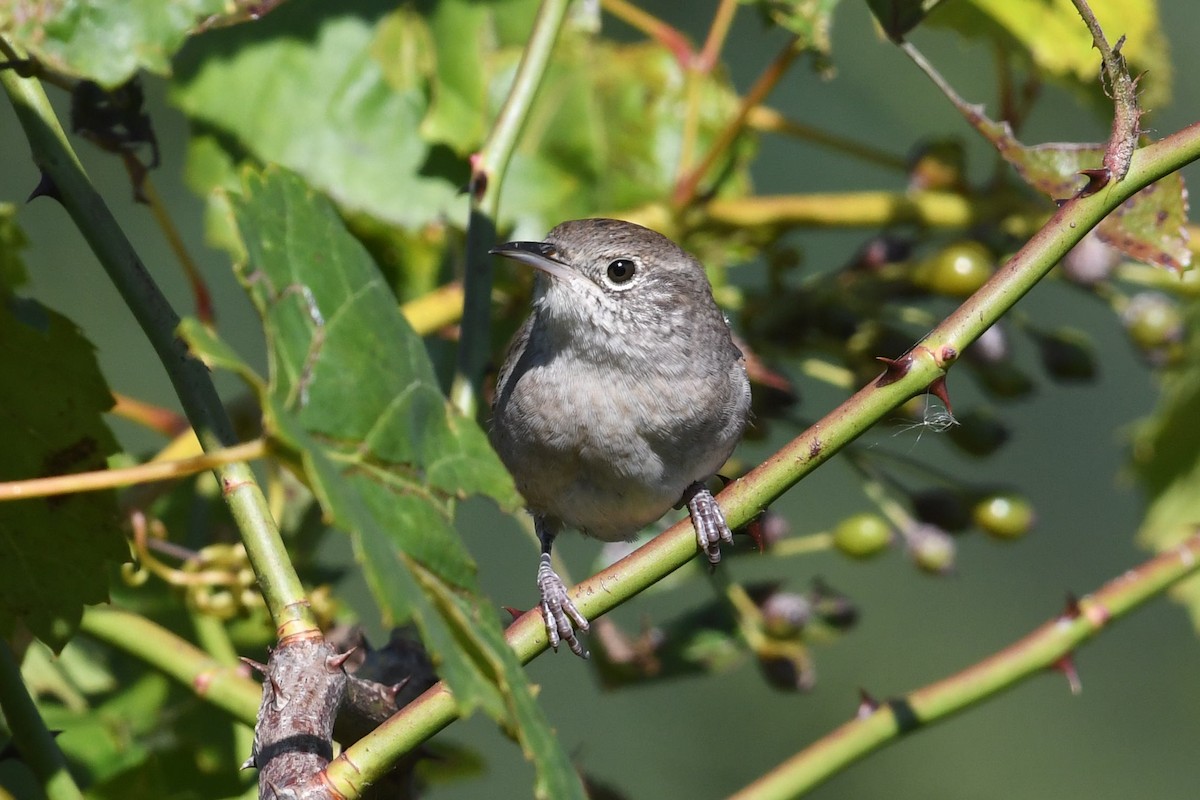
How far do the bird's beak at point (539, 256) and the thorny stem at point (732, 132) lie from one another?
1.21ft

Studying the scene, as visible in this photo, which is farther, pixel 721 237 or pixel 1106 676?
pixel 1106 676

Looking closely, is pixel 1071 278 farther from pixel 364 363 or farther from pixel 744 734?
pixel 744 734

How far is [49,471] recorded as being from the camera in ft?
8.02

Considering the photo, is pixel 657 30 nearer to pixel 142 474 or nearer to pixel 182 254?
pixel 182 254

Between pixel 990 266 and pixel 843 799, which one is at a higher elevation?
pixel 843 799

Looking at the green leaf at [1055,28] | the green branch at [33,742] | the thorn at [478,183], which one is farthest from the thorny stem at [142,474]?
the green leaf at [1055,28]

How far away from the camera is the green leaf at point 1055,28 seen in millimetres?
3369

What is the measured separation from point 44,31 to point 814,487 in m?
6.66

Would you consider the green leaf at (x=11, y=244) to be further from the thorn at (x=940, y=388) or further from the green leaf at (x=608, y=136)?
the thorn at (x=940, y=388)

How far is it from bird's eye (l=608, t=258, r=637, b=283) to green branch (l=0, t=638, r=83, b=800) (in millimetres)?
1983

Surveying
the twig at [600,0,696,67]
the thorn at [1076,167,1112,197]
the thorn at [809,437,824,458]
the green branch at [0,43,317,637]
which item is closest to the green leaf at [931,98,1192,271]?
the thorn at [1076,167,1112,197]

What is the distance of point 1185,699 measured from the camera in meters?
8.96

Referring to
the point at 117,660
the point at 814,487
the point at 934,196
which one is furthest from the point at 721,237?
the point at 814,487

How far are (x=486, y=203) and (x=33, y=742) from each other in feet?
4.23
